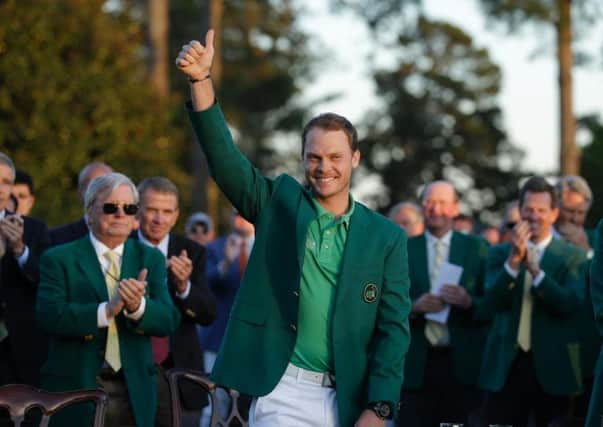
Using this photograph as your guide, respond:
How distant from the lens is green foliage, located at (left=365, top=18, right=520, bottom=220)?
38.8 metres

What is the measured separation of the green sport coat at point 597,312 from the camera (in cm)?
602

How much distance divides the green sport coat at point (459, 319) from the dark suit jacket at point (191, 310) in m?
1.64

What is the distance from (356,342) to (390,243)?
445 millimetres

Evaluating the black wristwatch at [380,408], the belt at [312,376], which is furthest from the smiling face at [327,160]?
the black wristwatch at [380,408]

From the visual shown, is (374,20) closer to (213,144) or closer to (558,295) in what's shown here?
(558,295)

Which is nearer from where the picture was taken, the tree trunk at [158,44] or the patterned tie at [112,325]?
the patterned tie at [112,325]

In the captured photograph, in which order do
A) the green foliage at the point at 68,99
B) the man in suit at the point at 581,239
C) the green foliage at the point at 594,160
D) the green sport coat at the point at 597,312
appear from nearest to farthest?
the green sport coat at the point at 597,312 < the man in suit at the point at 581,239 < the green foliage at the point at 594,160 < the green foliage at the point at 68,99

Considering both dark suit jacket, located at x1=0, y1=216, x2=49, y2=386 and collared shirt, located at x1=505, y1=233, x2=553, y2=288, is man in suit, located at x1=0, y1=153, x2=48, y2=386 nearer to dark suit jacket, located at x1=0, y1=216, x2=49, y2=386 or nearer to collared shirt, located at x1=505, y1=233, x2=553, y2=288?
dark suit jacket, located at x1=0, y1=216, x2=49, y2=386

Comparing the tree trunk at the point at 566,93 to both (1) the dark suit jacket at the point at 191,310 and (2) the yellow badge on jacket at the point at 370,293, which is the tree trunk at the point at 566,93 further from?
(2) the yellow badge on jacket at the point at 370,293

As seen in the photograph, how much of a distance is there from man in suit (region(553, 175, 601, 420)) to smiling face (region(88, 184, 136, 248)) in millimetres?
3468

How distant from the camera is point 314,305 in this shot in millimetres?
5301

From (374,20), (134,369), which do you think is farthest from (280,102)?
(134,369)

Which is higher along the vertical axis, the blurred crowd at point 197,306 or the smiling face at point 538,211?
the smiling face at point 538,211

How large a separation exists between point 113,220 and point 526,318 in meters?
3.27
